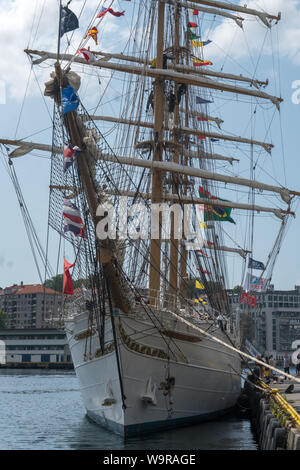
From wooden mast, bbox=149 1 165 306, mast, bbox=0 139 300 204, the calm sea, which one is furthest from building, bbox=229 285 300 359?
wooden mast, bbox=149 1 165 306

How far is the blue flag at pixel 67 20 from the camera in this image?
66.1ft

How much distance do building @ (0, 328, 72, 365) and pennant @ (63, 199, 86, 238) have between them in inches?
3843

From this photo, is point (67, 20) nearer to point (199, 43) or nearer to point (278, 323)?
point (199, 43)

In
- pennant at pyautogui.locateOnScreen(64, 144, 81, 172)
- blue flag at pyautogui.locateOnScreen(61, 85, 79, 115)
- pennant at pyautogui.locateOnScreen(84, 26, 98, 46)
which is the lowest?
pennant at pyautogui.locateOnScreen(64, 144, 81, 172)

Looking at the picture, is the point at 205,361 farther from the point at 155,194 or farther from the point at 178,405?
the point at 155,194

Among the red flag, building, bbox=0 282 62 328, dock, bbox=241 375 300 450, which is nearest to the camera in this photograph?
dock, bbox=241 375 300 450

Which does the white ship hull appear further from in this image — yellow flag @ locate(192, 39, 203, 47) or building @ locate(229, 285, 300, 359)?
building @ locate(229, 285, 300, 359)

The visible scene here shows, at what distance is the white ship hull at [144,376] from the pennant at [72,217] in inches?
136

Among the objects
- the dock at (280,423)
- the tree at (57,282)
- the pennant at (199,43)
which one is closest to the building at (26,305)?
the tree at (57,282)

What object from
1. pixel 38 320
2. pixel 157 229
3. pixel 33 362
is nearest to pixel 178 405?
pixel 157 229

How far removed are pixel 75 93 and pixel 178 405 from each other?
37.1 ft

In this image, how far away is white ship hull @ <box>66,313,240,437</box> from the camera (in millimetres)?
22234

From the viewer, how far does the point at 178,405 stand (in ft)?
80.4

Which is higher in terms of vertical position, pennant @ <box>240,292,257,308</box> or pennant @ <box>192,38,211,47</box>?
pennant @ <box>192,38,211,47</box>
